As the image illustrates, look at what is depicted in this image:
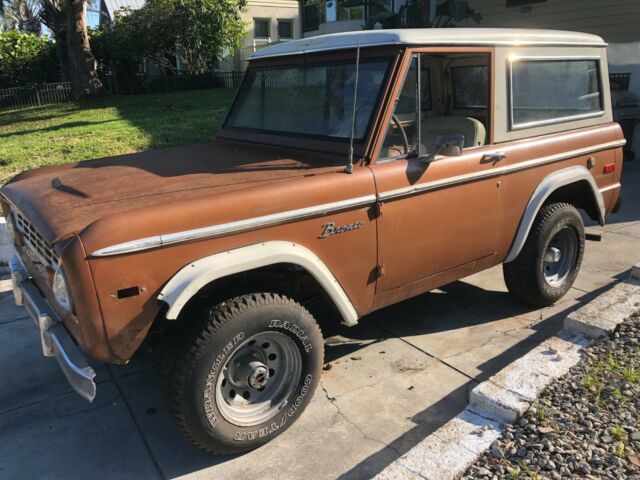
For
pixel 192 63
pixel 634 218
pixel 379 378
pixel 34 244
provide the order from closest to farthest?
1. pixel 34 244
2. pixel 379 378
3. pixel 634 218
4. pixel 192 63

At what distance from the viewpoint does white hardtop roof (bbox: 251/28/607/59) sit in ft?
10.4

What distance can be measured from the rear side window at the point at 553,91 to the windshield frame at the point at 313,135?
1089mm

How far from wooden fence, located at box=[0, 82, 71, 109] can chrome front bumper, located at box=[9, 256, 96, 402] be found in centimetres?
1754

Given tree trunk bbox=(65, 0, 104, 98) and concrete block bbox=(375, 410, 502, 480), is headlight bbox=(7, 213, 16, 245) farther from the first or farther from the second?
tree trunk bbox=(65, 0, 104, 98)

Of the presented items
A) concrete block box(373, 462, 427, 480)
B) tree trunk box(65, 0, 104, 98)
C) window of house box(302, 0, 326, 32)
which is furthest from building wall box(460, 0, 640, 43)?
window of house box(302, 0, 326, 32)

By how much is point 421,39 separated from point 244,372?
6.88 ft

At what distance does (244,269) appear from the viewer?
259 cm

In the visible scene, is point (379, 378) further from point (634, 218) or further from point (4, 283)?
point (634, 218)

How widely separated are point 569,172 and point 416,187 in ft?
5.18

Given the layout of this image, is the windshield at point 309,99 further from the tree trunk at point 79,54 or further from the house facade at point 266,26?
the house facade at point 266,26

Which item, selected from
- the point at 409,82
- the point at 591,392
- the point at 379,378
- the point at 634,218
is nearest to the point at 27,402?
the point at 379,378

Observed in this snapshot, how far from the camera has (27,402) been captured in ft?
11.0

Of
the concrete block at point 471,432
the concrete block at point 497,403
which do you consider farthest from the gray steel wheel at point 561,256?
the concrete block at point 471,432

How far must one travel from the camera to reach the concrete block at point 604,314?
11.6 ft
